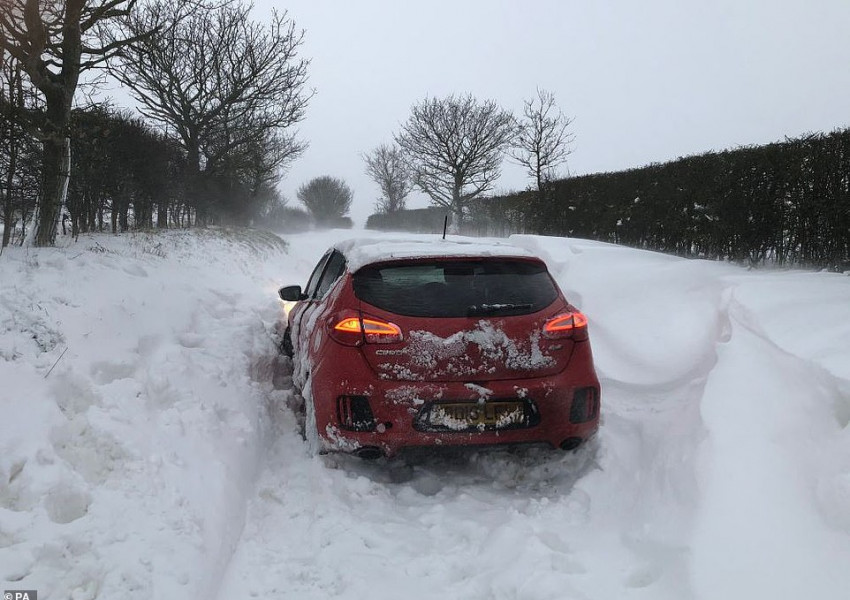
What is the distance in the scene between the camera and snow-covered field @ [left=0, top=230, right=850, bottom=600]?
2395mm

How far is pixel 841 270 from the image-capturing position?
6887 mm

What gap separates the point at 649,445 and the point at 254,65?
21.7 meters

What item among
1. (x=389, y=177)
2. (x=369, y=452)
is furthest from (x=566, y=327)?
Answer: (x=389, y=177)

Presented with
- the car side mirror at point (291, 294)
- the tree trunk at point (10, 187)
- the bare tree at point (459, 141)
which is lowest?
the car side mirror at point (291, 294)

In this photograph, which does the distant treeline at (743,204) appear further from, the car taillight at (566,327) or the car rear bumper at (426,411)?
the car rear bumper at (426,411)

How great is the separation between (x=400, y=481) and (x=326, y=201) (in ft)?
203

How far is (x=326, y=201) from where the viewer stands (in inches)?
2477

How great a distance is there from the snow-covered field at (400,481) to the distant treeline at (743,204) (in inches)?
117

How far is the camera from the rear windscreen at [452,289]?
130 inches

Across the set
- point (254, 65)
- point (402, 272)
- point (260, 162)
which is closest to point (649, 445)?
point (402, 272)

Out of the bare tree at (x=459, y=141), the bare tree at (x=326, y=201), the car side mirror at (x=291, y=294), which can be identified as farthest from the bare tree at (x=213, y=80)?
the bare tree at (x=326, y=201)

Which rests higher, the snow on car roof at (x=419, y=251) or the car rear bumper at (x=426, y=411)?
the snow on car roof at (x=419, y=251)

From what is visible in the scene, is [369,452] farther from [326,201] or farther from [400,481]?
[326,201]

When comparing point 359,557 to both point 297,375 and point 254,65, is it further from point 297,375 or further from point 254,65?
point 254,65
